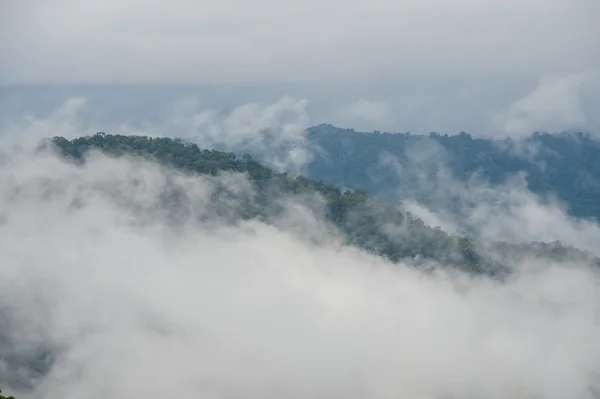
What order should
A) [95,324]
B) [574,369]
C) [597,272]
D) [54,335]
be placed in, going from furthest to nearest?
[597,272] < [574,369] < [95,324] < [54,335]

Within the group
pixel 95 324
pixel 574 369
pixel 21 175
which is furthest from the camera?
pixel 21 175

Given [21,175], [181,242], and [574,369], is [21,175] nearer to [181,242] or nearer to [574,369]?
[181,242]

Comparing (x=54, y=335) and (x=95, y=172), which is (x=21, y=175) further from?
(x=54, y=335)

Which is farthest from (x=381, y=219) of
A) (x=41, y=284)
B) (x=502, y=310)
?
(x=41, y=284)

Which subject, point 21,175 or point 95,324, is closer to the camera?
point 95,324

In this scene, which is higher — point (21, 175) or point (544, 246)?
point (544, 246)

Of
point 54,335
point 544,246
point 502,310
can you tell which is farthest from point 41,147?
point 544,246

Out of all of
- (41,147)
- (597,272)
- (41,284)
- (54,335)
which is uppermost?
(597,272)
